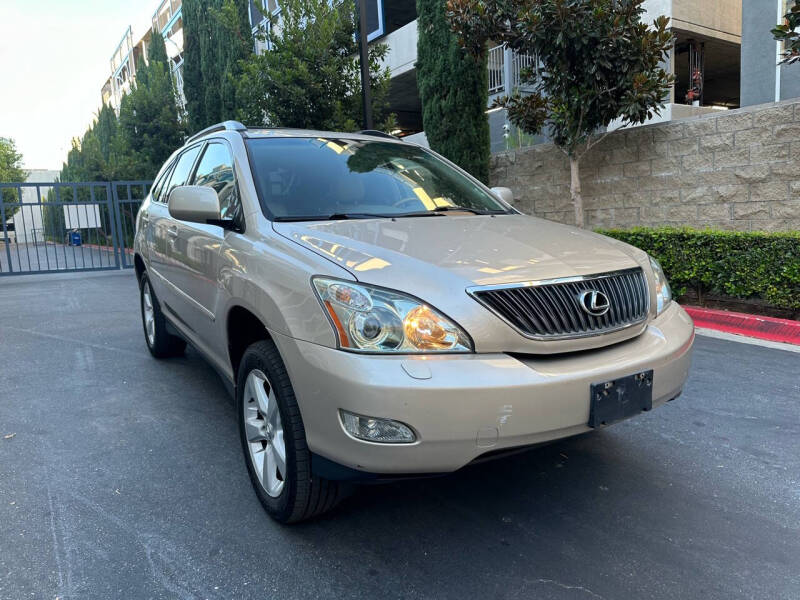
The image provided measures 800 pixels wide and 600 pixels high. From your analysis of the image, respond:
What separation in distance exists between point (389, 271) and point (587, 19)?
655 cm

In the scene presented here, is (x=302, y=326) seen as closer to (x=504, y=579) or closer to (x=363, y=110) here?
(x=504, y=579)

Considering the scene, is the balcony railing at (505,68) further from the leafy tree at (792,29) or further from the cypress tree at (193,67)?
the cypress tree at (193,67)

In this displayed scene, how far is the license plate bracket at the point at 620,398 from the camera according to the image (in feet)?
7.34

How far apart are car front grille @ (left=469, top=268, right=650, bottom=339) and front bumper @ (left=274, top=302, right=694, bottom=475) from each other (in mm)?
130

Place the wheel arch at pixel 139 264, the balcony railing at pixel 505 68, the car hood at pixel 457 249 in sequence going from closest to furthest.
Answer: the car hood at pixel 457 249
the wheel arch at pixel 139 264
the balcony railing at pixel 505 68

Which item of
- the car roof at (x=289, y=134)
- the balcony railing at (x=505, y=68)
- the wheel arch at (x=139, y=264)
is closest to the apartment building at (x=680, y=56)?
the balcony railing at (x=505, y=68)

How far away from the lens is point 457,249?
2.53m

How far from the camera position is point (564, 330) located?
90.9 inches

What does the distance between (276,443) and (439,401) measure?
912 millimetres

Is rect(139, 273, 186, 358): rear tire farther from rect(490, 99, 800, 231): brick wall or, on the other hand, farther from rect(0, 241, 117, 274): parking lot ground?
rect(0, 241, 117, 274): parking lot ground

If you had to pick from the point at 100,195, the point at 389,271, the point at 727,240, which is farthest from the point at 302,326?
the point at 100,195

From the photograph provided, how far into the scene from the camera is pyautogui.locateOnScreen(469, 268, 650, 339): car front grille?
222cm

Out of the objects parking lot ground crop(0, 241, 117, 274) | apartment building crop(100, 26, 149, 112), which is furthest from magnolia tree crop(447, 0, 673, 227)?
apartment building crop(100, 26, 149, 112)

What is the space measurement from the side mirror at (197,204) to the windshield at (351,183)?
0.78 ft
